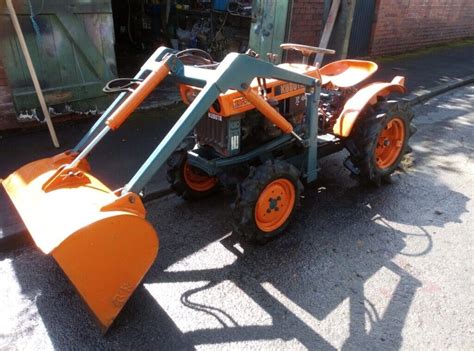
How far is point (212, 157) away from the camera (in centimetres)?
336

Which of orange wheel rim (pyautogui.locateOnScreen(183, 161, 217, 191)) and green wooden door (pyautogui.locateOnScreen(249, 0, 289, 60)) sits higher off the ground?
green wooden door (pyautogui.locateOnScreen(249, 0, 289, 60))

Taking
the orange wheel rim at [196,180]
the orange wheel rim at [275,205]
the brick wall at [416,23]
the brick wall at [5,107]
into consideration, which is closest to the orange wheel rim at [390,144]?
the orange wheel rim at [275,205]

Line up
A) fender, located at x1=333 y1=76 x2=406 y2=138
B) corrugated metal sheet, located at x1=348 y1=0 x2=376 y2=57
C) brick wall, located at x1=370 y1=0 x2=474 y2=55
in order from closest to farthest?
fender, located at x1=333 y1=76 x2=406 y2=138 → corrugated metal sheet, located at x1=348 y1=0 x2=376 y2=57 → brick wall, located at x1=370 y1=0 x2=474 y2=55

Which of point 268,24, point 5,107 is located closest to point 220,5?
point 268,24

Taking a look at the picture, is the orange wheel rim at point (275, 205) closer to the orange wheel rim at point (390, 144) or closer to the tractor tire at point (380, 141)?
the tractor tire at point (380, 141)

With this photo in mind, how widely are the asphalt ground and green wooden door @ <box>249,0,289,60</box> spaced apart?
11.8ft

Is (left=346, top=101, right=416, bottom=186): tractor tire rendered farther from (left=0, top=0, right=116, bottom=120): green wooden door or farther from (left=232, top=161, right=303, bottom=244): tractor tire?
(left=0, top=0, right=116, bottom=120): green wooden door

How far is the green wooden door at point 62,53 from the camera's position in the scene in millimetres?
4660

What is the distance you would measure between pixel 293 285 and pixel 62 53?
4182mm

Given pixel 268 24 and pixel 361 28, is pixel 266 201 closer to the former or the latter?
pixel 268 24

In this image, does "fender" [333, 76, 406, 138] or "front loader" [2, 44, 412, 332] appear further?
"fender" [333, 76, 406, 138]

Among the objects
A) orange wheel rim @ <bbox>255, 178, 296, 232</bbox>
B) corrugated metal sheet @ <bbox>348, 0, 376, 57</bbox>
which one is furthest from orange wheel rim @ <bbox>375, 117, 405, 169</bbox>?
corrugated metal sheet @ <bbox>348, 0, 376, 57</bbox>

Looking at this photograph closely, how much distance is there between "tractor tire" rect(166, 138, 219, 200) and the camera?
3568 mm

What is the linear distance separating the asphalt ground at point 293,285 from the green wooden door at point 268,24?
3595mm
